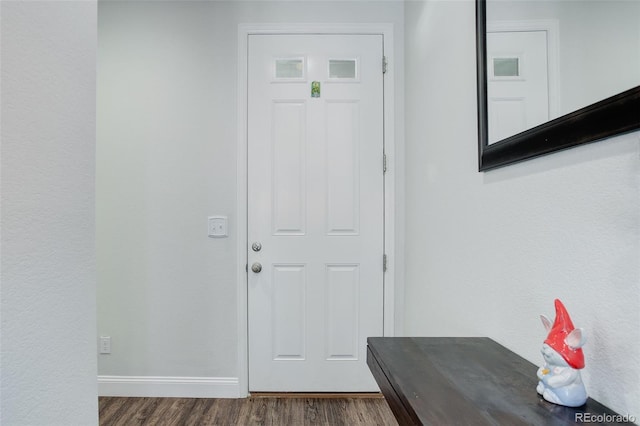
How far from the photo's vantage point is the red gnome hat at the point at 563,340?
0.60 metres

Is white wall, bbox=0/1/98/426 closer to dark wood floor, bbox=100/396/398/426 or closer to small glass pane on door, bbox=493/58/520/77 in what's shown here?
dark wood floor, bbox=100/396/398/426

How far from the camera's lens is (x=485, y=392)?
0.67 metres

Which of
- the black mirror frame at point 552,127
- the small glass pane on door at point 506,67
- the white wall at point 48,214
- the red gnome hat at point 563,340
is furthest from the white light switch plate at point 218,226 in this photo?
the red gnome hat at point 563,340

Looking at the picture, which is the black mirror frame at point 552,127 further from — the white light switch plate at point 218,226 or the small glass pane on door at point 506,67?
the white light switch plate at point 218,226

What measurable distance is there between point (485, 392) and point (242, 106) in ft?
6.33

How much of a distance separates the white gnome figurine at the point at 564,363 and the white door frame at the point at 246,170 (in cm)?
147

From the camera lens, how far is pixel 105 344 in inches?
83.0

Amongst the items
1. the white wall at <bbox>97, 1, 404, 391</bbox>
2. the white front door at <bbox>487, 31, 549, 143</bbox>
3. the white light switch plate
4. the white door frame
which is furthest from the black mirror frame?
the white light switch plate

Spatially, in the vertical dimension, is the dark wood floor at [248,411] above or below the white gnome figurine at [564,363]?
below

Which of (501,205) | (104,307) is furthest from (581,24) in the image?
(104,307)

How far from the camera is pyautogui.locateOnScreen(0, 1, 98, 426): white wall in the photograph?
77cm

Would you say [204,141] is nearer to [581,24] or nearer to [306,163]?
[306,163]

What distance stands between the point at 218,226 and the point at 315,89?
3.44ft

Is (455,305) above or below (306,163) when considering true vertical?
below
